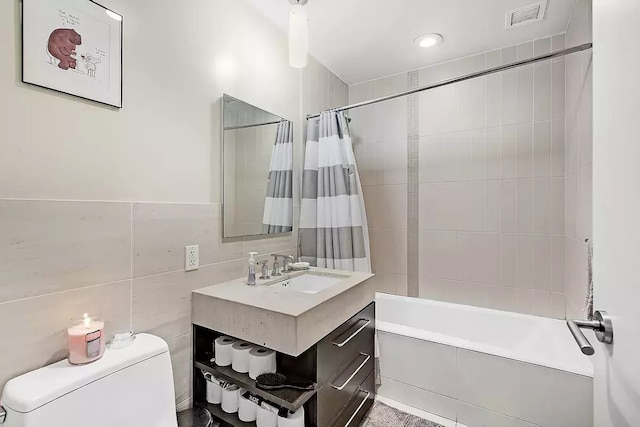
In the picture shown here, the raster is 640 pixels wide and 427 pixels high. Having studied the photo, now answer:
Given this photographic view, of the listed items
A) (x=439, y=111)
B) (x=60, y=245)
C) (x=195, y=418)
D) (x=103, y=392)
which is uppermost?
(x=439, y=111)

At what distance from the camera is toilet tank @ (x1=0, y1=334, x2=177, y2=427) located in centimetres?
81

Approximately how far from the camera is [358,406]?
65.2 inches

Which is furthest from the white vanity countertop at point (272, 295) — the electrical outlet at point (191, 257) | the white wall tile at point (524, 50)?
the white wall tile at point (524, 50)

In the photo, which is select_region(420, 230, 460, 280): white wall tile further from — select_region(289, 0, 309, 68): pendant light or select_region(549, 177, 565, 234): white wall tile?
select_region(289, 0, 309, 68): pendant light

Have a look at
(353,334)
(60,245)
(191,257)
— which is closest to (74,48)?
(60,245)

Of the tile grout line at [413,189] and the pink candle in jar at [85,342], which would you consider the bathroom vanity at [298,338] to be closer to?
the pink candle in jar at [85,342]

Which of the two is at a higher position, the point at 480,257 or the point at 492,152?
the point at 492,152

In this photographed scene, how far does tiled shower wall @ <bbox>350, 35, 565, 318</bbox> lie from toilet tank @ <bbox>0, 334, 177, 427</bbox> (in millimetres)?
2099

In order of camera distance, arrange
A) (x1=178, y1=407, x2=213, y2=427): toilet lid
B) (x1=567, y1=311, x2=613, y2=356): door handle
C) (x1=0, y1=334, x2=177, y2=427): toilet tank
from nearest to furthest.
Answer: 1. (x1=567, y1=311, x2=613, y2=356): door handle
2. (x1=0, y1=334, x2=177, y2=427): toilet tank
3. (x1=178, y1=407, x2=213, y2=427): toilet lid

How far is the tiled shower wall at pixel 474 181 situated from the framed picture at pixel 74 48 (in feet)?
7.04

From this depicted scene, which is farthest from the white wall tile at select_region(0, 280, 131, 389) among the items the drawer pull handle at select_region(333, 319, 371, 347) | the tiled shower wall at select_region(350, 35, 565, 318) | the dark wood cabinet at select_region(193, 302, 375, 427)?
the tiled shower wall at select_region(350, 35, 565, 318)

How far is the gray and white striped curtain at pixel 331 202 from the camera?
86.5 inches

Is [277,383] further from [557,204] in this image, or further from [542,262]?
[557,204]

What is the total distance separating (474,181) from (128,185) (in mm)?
2370
